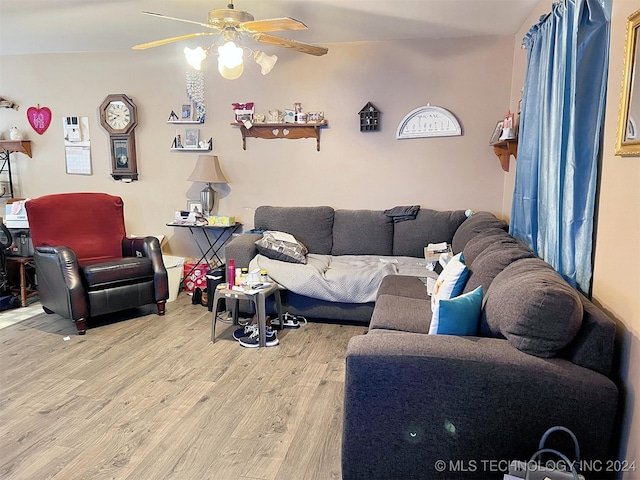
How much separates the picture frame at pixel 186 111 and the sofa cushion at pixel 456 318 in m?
3.52

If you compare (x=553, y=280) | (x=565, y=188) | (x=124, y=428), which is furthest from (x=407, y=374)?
(x=124, y=428)

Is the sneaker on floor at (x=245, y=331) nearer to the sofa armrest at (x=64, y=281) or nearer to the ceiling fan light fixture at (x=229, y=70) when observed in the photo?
the sofa armrest at (x=64, y=281)

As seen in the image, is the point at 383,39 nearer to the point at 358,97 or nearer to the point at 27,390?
the point at 358,97

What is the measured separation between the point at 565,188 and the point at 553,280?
61 centimetres

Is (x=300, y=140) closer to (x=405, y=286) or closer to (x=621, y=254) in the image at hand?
(x=405, y=286)

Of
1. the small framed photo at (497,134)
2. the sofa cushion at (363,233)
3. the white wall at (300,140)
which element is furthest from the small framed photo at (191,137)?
the small framed photo at (497,134)

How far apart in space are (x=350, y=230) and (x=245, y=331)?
54.3 inches

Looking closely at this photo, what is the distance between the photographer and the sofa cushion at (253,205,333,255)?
4094 mm

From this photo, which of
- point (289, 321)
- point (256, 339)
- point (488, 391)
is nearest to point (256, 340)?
point (256, 339)

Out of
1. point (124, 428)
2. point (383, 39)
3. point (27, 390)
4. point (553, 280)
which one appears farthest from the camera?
point (383, 39)

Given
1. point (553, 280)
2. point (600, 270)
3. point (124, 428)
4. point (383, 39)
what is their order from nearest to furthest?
point (553, 280)
point (600, 270)
point (124, 428)
point (383, 39)

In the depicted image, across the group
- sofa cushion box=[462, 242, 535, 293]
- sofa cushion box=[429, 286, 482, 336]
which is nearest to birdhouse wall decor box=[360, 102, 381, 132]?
sofa cushion box=[462, 242, 535, 293]

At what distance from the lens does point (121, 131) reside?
4.62 metres

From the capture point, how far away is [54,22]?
362 centimetres
